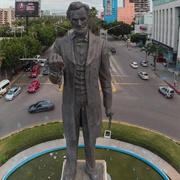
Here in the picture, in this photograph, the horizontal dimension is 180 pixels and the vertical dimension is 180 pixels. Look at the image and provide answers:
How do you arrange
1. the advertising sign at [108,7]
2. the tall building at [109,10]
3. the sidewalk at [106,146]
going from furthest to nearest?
the advertising sign at [108,7]
the tall building at [109,10]
the sidewalk at [106,146]

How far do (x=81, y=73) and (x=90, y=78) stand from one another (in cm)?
40

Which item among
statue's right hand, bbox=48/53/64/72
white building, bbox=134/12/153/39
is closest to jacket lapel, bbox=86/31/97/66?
statue's right hand, bbox=48/53/64/72

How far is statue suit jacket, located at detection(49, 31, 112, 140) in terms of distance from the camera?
32.7ft

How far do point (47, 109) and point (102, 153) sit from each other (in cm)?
1141

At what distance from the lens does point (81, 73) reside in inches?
396

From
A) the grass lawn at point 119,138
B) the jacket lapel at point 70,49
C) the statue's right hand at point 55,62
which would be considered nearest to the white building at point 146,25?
the grass lawn at point 119,138

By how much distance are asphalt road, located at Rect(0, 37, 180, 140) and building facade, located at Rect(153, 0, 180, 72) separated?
10.9 metres

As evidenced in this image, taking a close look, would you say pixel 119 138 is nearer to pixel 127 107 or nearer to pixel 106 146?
pixel 106 146

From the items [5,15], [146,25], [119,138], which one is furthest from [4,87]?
[5,15]

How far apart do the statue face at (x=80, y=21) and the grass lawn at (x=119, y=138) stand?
38.3 ft

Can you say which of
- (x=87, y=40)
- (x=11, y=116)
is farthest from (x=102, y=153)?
(x=11, y=116)

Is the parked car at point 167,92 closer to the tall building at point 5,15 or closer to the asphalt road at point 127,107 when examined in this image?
the asphalt road at point 127,107

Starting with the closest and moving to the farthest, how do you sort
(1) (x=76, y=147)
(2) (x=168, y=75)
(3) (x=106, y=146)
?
(1) (x=76, y=147) < (3) (x=106, y=146) < (2) (x=168, y=75)

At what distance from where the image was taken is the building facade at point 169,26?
1911 inches
